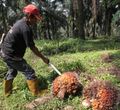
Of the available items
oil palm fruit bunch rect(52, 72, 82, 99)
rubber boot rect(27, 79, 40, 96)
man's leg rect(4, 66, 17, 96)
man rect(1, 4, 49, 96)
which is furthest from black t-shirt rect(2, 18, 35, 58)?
oil palm fruit bunch rect(52, 72, 82, 99)

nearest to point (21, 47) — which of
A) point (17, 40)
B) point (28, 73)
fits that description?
point (17, 40)

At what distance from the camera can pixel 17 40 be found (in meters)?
7.93

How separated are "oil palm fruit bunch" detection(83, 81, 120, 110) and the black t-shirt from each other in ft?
5.41

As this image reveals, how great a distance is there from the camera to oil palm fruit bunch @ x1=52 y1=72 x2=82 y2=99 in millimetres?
7520

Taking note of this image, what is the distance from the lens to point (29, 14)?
7.70 m

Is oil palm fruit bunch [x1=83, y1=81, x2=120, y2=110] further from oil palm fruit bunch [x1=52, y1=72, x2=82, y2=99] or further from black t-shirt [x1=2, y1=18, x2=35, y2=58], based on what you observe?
black t-shirt [x1=2, y1=18, x2=35, y2=58]

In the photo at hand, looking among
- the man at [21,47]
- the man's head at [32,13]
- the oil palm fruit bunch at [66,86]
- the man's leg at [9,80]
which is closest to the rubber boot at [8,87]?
the man's leg at [9,80]

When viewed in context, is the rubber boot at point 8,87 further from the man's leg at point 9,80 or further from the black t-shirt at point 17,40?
the black t-shirt at point 17,40

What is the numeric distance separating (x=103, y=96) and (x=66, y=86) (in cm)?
96

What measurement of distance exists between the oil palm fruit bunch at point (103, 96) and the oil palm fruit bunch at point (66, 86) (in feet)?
1.47

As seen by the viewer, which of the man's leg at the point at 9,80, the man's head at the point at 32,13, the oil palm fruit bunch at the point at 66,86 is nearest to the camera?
the oil palm fruit bunch at the point at 66,86

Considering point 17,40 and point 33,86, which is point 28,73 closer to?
point 33,86

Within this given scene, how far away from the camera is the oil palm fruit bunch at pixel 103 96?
22.2 feet

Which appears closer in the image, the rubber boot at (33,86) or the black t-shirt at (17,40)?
the black t-shirt at (17,40)
